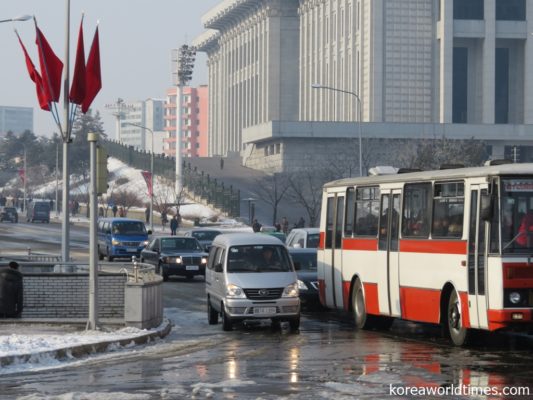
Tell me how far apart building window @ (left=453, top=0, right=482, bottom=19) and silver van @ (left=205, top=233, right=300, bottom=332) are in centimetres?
8356

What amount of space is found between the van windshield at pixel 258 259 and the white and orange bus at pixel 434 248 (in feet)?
4.89

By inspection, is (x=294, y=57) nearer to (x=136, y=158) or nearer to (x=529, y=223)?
(x=136, y=158)

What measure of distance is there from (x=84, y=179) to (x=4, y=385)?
134061mm

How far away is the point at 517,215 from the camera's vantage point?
20.2 m

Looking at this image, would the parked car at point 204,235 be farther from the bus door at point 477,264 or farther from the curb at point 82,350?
the bus door at point 477,264

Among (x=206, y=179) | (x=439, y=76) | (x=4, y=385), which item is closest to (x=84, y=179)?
(x=206, y=179)

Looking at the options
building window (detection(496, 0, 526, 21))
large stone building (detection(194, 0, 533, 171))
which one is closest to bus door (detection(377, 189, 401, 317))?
large stone building (detection(194, 0, 533, 171))

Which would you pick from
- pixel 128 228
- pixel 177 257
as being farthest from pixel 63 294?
pixel 128 228

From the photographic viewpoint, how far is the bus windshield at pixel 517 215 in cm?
1994

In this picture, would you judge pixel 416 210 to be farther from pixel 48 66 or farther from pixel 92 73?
pixel 48 66

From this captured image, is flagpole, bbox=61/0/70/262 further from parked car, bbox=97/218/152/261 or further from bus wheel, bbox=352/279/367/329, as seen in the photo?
parked car, bbox=97/218/152/261

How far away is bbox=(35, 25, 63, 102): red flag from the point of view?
33.4 meters

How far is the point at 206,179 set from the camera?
107m

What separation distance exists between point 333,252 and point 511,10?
3326 inches
